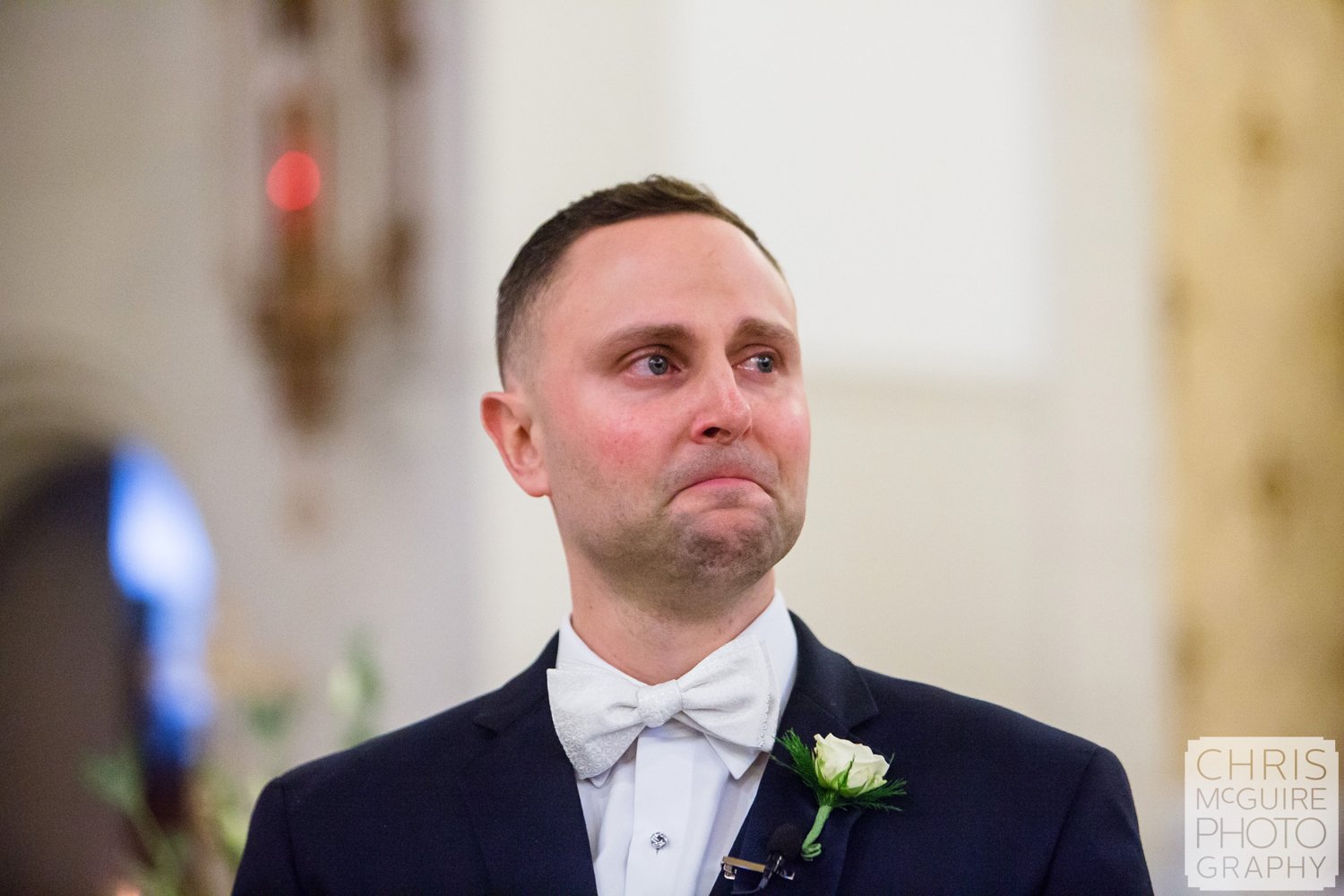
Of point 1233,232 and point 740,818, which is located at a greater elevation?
point 1233,232

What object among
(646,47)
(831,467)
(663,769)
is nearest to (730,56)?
(646,47)

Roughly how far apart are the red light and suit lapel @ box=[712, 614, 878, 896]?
14.8 ft

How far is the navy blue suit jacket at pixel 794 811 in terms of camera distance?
202 cm

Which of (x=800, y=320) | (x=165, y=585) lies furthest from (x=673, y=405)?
(x=165, y=585)

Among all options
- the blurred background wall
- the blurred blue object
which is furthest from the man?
the blurred blue object

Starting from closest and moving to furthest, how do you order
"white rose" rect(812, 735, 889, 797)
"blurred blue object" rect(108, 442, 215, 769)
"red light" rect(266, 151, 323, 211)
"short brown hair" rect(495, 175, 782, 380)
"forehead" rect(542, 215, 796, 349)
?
1. "white rose" rect(812, 735, 889, 797)
2. "forehead" rect(542, 215, 796, 349)
3. "short brown hair" rect(495, 175, 782, 380)
4. "red light" rect(266, 151, 323, 211)
5. "blurred blue object" rect(108, 442, 215, 769)

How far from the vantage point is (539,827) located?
2.12 metres

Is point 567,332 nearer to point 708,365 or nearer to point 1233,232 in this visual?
point 708,365

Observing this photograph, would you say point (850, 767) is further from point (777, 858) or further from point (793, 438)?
point (793, 438)

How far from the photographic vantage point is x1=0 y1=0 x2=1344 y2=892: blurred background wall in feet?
18.8

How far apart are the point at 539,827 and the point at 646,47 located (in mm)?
4231

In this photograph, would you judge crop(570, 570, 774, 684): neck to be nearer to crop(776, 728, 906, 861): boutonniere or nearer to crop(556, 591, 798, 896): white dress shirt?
crop(556, 591, 798, 896): white dress shirt

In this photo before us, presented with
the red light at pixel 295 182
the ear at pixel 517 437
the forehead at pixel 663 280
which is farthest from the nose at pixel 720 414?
the red light at pixel 295 182

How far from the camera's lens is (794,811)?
2049 mm
